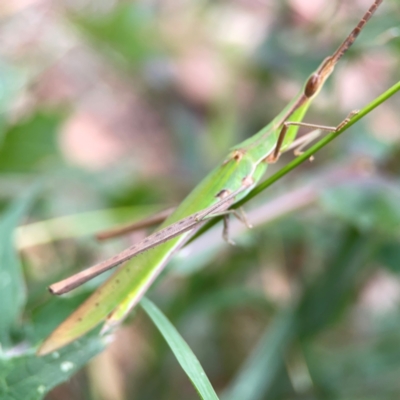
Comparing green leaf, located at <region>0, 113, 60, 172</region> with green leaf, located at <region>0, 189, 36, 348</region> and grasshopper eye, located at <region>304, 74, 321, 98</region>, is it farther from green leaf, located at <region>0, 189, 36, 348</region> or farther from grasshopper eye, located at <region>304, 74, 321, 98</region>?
grasshopper eye, located at <region>304, 74, 321, 98</region>

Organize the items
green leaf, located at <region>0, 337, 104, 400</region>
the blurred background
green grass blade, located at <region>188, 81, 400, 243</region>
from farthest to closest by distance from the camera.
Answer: the blurred background → green leaf, located at <region>0, 337, 104, 400</region> → green grass blade, located at <region>188, 81, 400, 243</region>

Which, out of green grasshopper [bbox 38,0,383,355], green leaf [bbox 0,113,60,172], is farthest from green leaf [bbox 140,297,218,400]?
green leaf [bbox 0,113,60,172]

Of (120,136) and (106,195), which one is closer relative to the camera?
(106,195)

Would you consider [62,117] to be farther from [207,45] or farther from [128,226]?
[207,45]

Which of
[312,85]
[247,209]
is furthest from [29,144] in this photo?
[312,85]

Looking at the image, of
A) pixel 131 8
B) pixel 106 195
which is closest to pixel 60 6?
pixel 131 8

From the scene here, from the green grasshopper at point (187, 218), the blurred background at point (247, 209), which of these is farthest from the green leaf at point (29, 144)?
the green grasshopper at point (187, 218)
